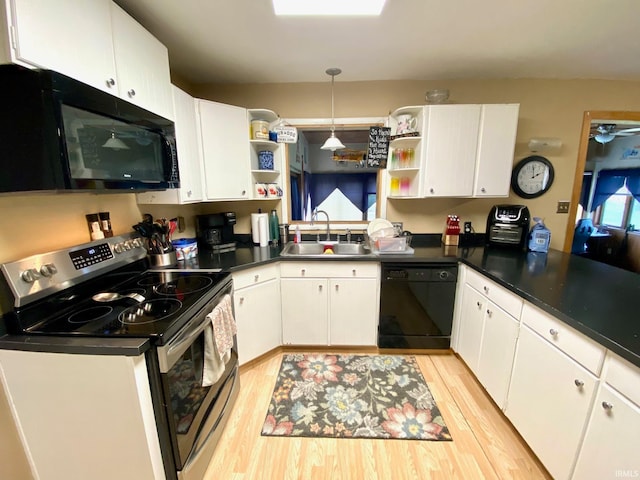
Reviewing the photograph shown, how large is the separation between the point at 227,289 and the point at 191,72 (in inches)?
74.2

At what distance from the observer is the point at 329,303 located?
7.24 ft

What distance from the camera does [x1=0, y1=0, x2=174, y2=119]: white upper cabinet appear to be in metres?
0.88

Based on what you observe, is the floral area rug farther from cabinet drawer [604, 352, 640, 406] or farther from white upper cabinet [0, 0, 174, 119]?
white upper cabinet [0, 0, 174, 119]

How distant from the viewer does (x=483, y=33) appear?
1669 mm

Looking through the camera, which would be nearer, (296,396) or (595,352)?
(595,352)

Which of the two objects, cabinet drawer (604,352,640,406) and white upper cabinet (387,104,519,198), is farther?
white upper cabinet (387,104,519,198)

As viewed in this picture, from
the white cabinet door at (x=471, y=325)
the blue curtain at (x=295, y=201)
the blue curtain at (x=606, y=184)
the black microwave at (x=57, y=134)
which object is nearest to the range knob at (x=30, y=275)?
the black microwave at (x=57, y=134)

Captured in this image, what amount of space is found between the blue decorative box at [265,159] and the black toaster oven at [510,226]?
6.92ft

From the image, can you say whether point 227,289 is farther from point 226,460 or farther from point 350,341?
point 350,341

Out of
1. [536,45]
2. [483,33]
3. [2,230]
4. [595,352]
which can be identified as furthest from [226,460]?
[536,45]

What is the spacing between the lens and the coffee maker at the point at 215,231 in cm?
230

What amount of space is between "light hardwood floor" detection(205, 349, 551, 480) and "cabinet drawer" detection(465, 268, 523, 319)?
736mm

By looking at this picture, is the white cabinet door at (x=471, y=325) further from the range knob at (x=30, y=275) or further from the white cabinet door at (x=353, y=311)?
the range knob at (x=30, y=275)

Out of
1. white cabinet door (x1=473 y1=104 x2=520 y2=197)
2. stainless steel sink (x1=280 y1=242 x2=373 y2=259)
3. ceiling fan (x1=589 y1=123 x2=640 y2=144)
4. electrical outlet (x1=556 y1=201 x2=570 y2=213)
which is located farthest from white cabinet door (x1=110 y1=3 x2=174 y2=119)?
ceiling fan (x1=589 y1=123 x2=640 y2=144)
